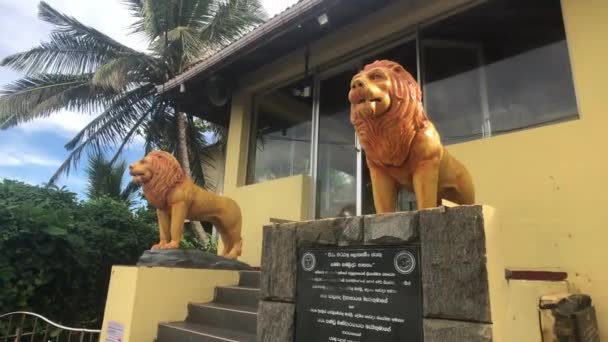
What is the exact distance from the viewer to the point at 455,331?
5.43 ft

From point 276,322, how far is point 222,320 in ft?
5.76

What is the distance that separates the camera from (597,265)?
3.12 metres

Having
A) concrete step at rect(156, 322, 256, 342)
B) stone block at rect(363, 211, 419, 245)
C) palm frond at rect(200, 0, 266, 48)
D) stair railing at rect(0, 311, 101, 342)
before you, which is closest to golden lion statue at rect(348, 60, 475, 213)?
stone block at rect(363, 211, 419, 245)

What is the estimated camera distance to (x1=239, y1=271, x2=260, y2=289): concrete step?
451cm

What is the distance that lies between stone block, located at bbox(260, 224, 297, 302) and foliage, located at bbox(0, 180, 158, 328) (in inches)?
135

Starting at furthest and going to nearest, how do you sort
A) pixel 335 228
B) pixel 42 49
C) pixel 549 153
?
pixel 42 49, pixel 549 153, pixel 335 228

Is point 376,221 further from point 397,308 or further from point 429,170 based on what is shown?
point 429,170

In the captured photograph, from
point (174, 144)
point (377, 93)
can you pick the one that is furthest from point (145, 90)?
point (377, 93)

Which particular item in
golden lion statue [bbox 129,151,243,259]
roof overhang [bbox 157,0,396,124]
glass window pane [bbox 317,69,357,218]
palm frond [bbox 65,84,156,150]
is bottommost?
golden lion statue [bbox 129,151,243,259]

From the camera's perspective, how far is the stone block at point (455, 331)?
1.59 m

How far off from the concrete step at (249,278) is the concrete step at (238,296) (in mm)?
251

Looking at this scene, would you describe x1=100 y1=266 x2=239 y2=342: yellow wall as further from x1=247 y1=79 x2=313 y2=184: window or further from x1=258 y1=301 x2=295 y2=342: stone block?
x1=247 y1=79 x2=313 y2=184: window

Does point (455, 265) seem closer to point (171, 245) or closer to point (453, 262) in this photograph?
point (453, 262)

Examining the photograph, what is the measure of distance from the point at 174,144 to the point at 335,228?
29.3ft
